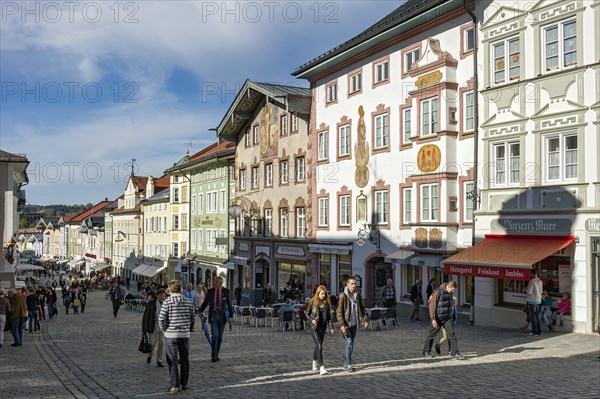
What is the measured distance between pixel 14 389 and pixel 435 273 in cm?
1755

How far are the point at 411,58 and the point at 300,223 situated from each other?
13.0 meters

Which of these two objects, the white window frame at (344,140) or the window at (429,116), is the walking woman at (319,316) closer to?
the window at (429,116)

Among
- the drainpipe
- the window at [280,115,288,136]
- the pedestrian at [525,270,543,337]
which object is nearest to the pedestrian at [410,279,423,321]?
the drainpipe

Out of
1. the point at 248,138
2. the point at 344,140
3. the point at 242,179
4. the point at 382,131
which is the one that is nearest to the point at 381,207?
the point at 382,131

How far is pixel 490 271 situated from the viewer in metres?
21.0

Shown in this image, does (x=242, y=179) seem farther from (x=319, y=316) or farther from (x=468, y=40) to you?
(x=319, y=316)

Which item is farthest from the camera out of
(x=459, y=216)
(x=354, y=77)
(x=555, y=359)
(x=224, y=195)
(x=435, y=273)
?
(x=224, y=195)

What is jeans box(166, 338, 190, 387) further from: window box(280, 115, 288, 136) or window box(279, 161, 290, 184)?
window box(280, 115, 288, 136)

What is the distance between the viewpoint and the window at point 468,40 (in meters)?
23.8

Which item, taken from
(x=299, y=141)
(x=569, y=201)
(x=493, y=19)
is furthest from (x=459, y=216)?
(x=299, y=141)

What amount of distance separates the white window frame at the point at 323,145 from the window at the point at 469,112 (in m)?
10.8

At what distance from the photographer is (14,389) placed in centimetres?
Answer: 1180

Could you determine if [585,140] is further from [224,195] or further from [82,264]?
[82,264]

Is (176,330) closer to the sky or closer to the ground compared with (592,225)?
closer to the ground
